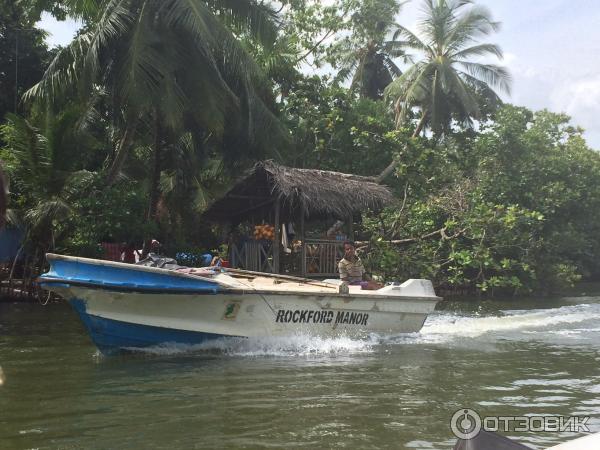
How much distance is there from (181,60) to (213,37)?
3.78ft

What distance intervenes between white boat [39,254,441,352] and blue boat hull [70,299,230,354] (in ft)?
0.04

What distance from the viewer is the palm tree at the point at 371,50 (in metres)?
25.7

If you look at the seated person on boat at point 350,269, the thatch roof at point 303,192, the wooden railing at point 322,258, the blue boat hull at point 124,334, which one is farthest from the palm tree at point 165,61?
the blue boat hull at point 124,334

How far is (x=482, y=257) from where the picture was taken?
19.5 m

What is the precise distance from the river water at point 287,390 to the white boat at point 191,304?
25cm

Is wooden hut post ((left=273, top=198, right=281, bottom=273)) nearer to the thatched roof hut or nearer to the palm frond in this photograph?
the thatched roof hut

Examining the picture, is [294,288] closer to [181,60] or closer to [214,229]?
[181,60]

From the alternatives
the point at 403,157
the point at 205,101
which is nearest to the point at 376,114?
the point at 403,157

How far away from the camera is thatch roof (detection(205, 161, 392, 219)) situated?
1321cm

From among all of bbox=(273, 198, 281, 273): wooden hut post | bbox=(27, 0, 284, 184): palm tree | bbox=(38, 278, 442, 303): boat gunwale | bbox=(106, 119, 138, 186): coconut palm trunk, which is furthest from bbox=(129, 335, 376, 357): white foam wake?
bbox=(106, 119, 138, 186): coconut palm trunk

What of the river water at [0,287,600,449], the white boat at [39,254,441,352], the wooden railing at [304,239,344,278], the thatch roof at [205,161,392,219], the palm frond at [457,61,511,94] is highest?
the palm frond at [457,61,511,94]

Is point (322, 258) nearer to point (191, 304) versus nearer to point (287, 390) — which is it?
point (191, 304)

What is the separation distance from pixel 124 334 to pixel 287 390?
2786 millimetres

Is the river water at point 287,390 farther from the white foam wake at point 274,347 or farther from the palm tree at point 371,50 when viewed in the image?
the palm tree at point 371,50
